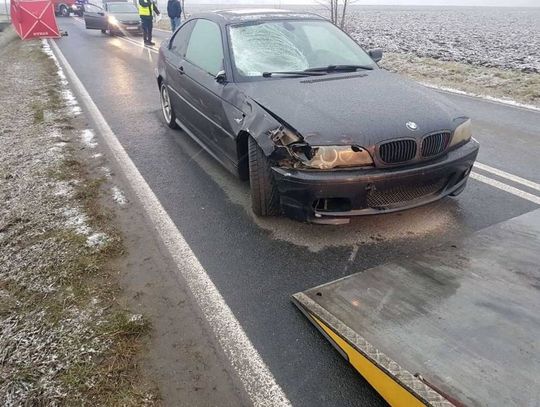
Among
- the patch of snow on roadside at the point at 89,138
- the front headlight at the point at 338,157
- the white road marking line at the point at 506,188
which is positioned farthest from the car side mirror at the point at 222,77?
the white road marking line at the point at 506,188

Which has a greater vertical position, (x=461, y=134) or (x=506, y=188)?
(x=461, y=134)

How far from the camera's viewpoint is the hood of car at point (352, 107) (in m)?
3.09

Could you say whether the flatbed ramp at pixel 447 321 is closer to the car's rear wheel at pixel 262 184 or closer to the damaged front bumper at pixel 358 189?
the damaged front bumper at pixel 358 189

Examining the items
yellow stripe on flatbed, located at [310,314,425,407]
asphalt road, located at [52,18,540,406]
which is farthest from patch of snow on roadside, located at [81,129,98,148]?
yellow stripe on flatbed, located at [310,314,425,407]

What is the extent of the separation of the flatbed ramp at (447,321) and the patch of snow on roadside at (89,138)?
4.12 meters

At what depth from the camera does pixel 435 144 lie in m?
3.24

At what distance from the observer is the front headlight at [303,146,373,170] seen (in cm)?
302

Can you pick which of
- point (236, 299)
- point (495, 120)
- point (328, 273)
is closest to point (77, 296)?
point (236, 299)

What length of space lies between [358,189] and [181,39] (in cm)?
364

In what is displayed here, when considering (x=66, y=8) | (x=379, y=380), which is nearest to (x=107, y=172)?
(x=379, y=380)

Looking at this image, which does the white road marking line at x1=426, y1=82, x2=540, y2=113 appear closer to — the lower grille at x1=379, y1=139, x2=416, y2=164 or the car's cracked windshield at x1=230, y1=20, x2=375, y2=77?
the car's cracked windshield at x1=230, y1=20, x2=375, y2=77

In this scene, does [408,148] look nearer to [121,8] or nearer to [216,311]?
[216,311]

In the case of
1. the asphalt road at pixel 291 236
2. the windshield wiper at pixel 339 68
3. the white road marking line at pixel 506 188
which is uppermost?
the windshield wiper at pixel 339 68

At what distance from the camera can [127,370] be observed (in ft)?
7.40
